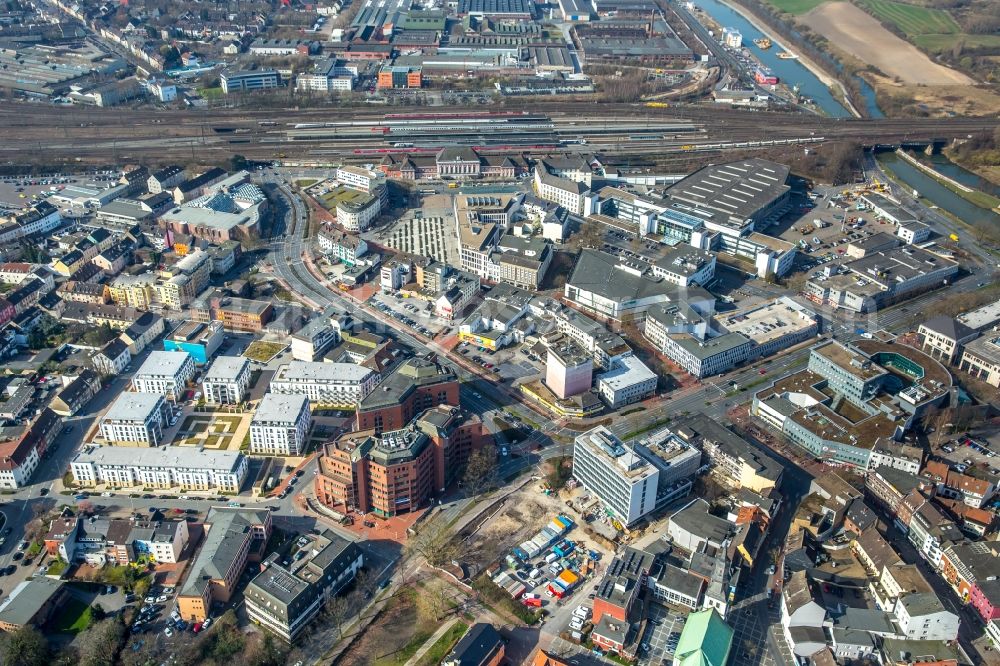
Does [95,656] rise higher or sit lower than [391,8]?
lower

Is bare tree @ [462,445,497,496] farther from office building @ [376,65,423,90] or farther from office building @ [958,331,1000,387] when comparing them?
office building @ [376,65,423,90]

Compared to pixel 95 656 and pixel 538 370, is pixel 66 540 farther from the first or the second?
pixel 538 370

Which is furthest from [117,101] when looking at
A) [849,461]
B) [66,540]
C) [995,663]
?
[995,663]

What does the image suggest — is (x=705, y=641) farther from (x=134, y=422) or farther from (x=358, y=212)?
(x=358, y=212)

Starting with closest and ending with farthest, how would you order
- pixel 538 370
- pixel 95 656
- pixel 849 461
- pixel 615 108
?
pixel 95 656, pixel 849 461, pixel 538 370, pixel 615 108

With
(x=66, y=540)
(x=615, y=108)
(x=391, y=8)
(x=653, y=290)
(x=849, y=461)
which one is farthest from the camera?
(x=391, y=8)

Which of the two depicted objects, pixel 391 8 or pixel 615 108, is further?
pixel 391 8
